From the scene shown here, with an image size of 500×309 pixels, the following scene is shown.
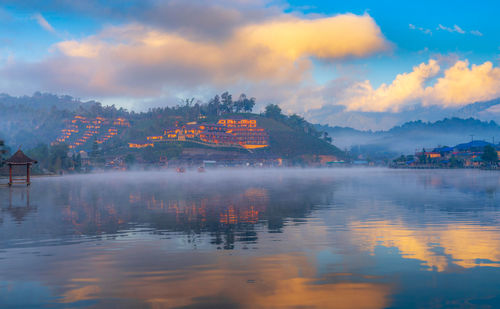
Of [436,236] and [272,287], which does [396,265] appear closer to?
[272,287]

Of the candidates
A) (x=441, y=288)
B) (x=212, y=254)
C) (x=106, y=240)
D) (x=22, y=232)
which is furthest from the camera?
(x=22, y=232)

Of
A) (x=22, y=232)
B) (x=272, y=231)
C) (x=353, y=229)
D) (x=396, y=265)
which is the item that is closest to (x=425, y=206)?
(x=353, y=229)

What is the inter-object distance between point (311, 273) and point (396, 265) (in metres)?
3.67

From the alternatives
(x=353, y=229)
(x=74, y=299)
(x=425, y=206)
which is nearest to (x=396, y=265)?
(x=353, y=229)

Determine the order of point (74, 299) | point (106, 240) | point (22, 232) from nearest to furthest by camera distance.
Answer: point (74, 299)
point (106, 240)
point (22, 232)

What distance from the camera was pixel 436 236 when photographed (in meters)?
24.1

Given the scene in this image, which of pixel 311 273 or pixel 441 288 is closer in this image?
pixel 441 288

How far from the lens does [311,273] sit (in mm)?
16219

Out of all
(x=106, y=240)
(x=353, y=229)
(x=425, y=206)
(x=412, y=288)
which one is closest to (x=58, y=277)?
(x=106, y=240)

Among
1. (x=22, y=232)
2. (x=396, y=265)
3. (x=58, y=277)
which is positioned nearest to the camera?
(x=58, y=277)

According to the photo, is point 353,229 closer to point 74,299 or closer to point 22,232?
point 74,299

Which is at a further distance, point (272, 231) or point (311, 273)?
point (272, 231)

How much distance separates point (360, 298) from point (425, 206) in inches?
1218

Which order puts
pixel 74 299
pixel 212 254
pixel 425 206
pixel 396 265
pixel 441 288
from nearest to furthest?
pixel 74 299
pixel 441 288
pixel 396 265
pixel 212 254
pixel 425 206
